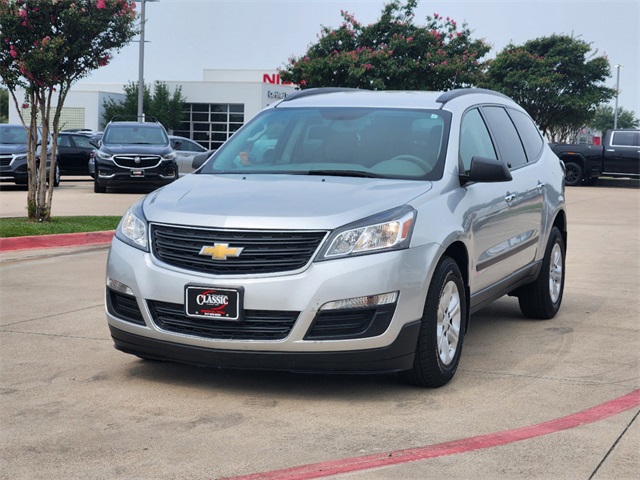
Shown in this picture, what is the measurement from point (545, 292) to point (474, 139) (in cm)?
174

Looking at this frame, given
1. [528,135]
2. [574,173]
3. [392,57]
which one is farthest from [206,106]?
[528,135]

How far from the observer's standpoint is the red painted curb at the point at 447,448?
14.8 feet

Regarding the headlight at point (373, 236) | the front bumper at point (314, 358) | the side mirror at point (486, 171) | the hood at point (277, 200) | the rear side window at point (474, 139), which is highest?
the rear side window at point (474, 139)

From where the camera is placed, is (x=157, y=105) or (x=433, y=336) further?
(x=157, y=105)

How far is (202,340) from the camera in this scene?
565cm

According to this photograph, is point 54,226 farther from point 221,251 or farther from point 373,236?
point 373,236

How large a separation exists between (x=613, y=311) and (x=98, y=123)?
60717mm

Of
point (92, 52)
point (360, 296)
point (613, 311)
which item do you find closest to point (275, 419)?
point (360, 296)

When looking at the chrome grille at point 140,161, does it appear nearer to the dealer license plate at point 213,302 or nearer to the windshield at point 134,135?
the windshield at point 134,135

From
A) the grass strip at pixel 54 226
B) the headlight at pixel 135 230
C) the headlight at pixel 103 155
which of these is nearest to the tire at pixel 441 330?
the headlight at pixel 135 230

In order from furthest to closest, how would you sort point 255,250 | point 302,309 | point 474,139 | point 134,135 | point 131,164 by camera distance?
point 134,135 → point 131,164 → point 474,139 → point 255,250 → point 302,309

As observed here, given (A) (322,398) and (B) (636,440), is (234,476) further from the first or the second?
(B) (636,440)

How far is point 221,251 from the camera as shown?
5.61 m

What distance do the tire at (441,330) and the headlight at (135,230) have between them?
5.31 feet
